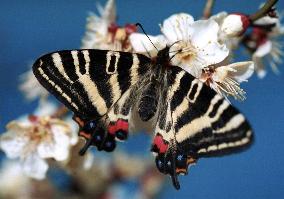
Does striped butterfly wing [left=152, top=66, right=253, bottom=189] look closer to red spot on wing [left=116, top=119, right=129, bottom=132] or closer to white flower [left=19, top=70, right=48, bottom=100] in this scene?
red spot on wing [left=116, top=119, right=129, bottom=132]

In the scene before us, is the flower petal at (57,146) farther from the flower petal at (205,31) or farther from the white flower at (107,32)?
the flower petal at (205,31)

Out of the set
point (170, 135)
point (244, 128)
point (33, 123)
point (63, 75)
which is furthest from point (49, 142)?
point (244, 128)

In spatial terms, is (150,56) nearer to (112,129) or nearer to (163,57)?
(163,57)

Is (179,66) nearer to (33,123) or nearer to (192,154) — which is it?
(192,154)

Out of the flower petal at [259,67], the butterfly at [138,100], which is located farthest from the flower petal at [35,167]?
the flower petal at [259,67]

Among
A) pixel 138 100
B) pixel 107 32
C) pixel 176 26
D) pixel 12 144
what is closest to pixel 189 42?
pixel 176 26

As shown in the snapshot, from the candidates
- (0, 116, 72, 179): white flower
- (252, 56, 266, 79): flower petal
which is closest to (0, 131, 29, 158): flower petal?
(0, 116, 72, 179): white flower
